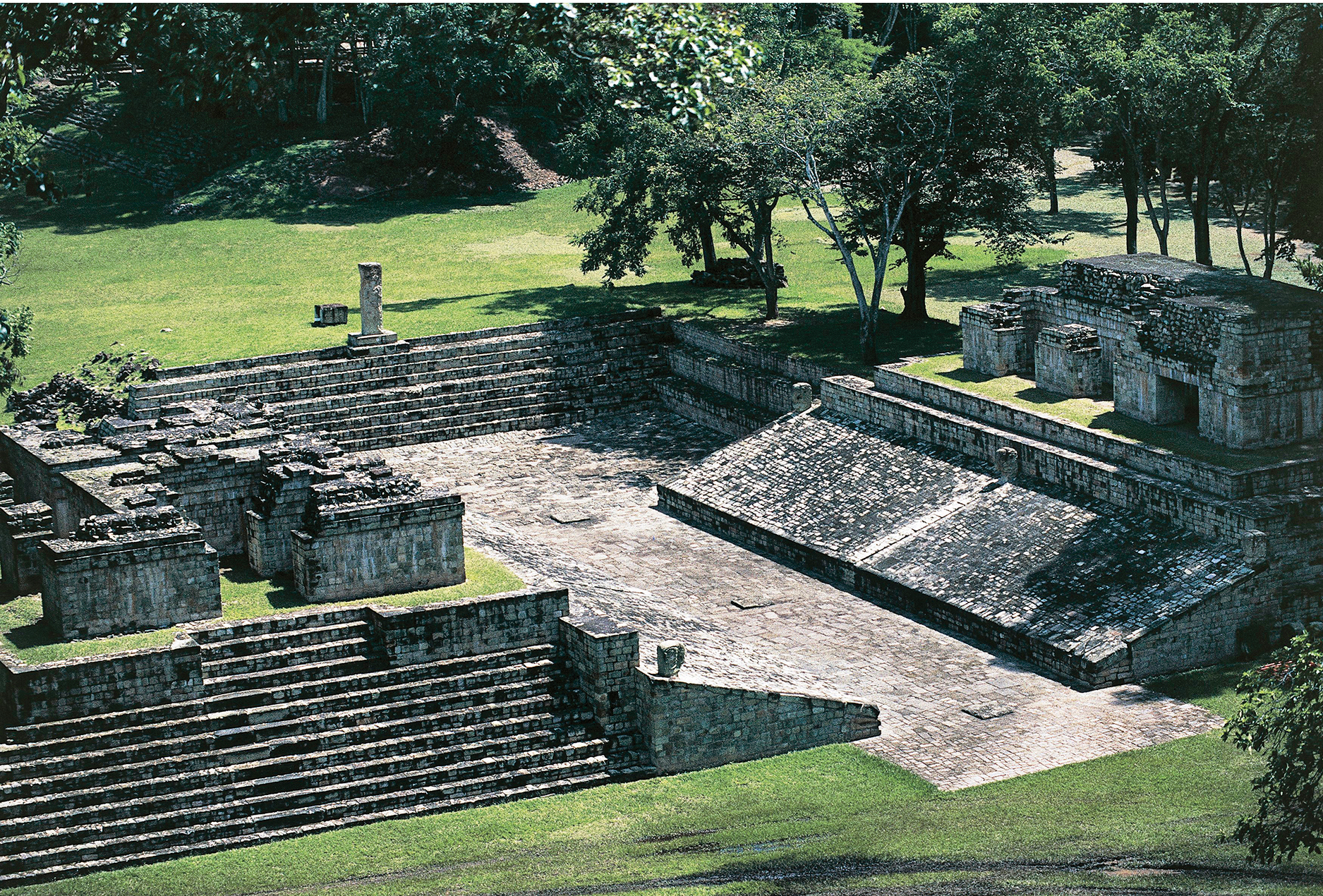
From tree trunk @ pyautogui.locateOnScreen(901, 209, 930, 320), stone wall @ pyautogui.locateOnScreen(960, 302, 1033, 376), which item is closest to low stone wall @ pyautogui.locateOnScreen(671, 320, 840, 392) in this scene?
stone wall @ pyautogui.locateOnScreen(960, 302, 1033, 376)

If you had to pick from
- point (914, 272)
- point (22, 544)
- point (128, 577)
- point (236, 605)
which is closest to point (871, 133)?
point (914, 272)

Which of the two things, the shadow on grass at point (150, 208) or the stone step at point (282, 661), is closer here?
the stone step at point (282, 661)

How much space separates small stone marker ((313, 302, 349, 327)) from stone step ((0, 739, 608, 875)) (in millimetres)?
24193

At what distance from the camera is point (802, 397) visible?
4009 centimetres

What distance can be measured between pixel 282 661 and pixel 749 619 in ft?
30.8

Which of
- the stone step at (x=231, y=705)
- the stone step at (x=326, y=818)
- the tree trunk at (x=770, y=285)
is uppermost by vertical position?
the tree trunk at (x=770, y=285)

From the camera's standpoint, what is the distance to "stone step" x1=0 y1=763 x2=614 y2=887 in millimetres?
23641

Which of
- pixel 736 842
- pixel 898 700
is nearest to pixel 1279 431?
pixel 898 700

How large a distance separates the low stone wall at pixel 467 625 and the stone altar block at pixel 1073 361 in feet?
44.3

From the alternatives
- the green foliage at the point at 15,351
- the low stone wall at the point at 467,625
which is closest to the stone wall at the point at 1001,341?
the low stone wall at the point at 467,625

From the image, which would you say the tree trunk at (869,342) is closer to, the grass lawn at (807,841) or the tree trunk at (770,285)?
the tree trunk at (770,285)

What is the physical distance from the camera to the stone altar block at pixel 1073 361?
35438mm

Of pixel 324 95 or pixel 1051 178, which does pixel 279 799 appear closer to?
pixel 1051 178

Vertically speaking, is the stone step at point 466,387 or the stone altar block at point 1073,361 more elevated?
the stone altar block at point 1073,361
